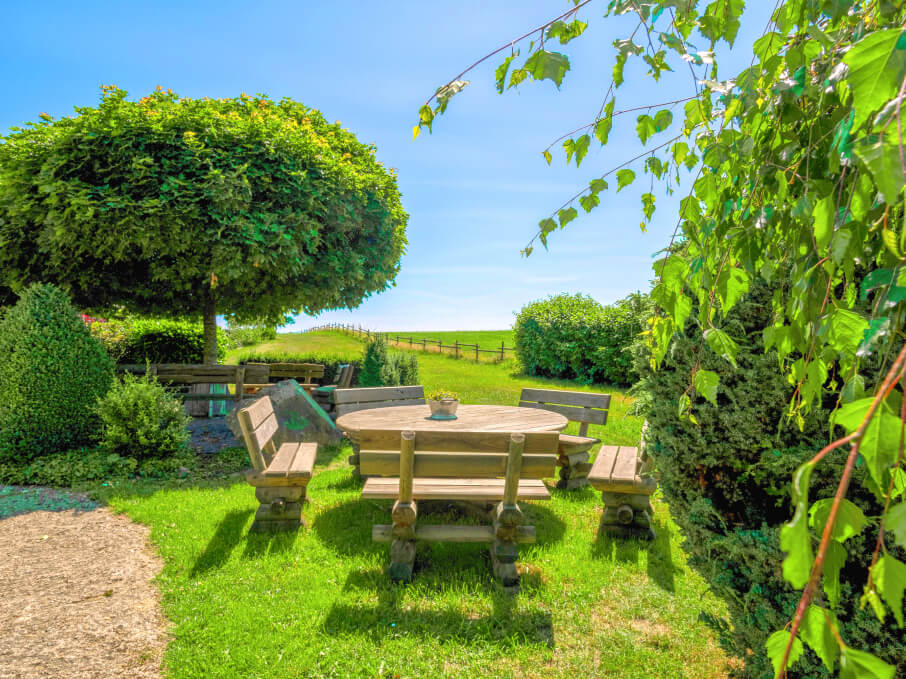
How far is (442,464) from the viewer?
3.80 m

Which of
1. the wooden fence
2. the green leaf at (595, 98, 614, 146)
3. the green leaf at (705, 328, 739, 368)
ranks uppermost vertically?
the green leaf at (595, 98, 614, 146)

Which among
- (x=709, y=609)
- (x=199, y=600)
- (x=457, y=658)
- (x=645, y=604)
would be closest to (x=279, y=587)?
(x=199, y=600)

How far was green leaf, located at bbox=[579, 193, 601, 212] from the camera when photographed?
1.80 meters

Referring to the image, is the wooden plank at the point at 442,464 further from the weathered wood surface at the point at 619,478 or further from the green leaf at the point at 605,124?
the green leaf at the point at 605,124

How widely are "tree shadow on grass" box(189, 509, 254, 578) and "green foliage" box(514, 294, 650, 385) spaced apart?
45.7 feet

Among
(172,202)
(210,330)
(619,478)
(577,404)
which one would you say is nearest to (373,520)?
(619,478)

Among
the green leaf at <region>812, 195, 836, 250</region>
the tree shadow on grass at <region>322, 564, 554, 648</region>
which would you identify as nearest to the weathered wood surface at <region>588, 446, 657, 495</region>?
the tree shadow on grass at <region>322, 564, 554, 648</region>

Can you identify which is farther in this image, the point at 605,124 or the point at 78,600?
the point at 78,600

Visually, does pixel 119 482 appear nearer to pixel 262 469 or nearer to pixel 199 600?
pixel 262 469

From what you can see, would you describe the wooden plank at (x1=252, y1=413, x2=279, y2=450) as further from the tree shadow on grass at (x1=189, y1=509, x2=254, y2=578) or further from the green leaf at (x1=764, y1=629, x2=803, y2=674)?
the green leaf at (x1=764, y1=629, x2=803, y2=674)

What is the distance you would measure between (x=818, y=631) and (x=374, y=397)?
7367 millimetres

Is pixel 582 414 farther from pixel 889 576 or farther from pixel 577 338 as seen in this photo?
pixel 577 338

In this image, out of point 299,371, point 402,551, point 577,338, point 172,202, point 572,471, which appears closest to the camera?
point 402,551

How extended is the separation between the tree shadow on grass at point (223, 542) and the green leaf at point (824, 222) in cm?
494
